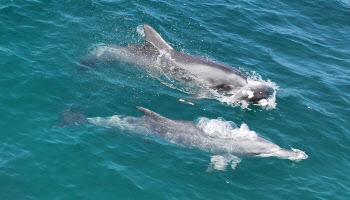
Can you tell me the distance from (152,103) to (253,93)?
16.8 ft

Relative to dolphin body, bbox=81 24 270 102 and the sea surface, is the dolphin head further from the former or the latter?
the sea surface

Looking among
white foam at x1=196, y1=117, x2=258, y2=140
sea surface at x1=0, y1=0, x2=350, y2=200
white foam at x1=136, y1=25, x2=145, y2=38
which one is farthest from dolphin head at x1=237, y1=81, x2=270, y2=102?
white foam at x1=136, y1=25, x2=145, y2=38

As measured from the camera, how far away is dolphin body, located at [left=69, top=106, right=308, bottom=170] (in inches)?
612

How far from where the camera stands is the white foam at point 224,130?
52.9 ft

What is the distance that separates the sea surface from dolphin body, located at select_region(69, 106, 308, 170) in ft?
0.99

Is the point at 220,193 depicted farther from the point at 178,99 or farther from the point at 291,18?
the point at 291,18

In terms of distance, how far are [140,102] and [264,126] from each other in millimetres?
5697

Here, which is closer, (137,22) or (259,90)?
(259,90)

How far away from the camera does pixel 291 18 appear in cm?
3031

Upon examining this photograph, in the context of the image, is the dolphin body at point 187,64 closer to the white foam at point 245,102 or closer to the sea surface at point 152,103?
the white foam at point 245,102

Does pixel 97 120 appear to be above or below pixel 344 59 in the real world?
below

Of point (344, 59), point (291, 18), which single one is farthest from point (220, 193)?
point (291, 18)

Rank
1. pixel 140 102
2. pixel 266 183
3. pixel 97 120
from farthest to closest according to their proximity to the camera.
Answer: pixel 140 102 → pixel 97 120 → pixel 266 183

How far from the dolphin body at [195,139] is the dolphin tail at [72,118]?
4cm
